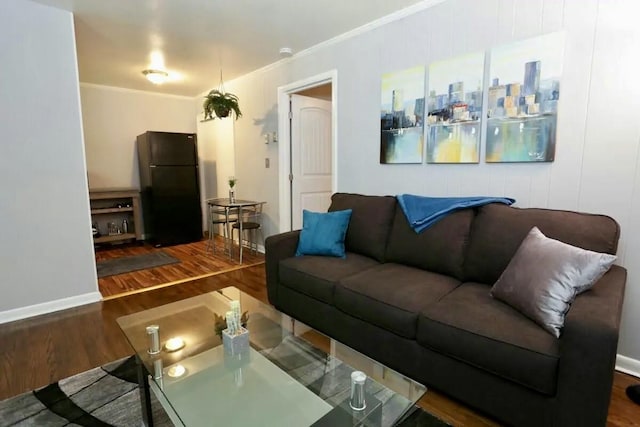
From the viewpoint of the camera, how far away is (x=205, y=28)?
2945 mm

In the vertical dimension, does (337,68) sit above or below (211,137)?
above

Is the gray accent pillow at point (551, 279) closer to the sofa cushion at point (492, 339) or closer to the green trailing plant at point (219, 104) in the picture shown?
the sofa cushion at point (492, 339)

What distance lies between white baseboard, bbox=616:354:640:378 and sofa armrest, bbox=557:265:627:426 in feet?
2.98

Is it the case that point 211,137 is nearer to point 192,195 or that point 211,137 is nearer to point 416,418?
point 192,195

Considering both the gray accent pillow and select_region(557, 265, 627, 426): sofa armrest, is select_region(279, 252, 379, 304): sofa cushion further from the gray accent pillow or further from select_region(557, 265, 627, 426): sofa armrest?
select_region(557, 265, 627, 426): sofa armrest

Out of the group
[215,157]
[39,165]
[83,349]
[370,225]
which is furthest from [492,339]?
[215,157]

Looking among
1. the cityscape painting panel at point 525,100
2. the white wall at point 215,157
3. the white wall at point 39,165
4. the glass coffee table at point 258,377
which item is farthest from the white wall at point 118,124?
the cityscape painting panel at point 525,100

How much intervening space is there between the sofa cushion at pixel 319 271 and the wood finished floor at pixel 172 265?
5.31 ft

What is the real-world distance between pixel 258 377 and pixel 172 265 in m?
2.97

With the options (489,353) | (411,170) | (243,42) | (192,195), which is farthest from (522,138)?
(192,195)

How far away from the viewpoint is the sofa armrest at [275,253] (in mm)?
2588

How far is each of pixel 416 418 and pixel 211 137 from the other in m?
5.22

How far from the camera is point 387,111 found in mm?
2816

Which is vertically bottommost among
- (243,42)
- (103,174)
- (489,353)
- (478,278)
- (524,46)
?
(489,353)
